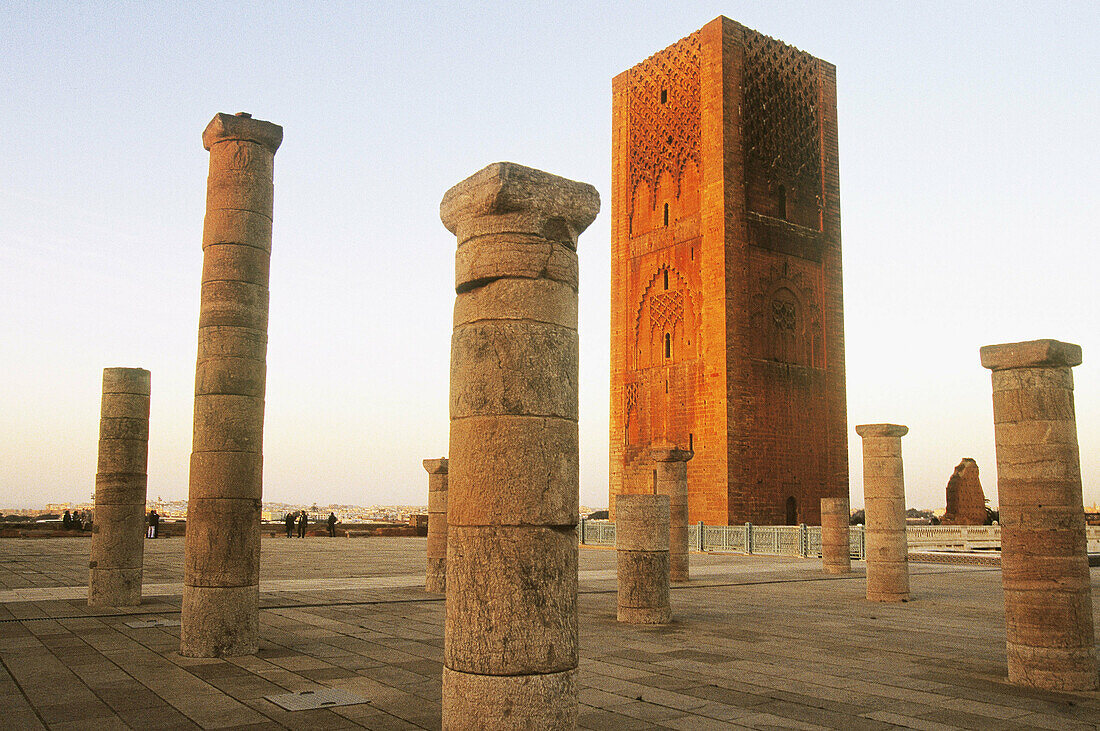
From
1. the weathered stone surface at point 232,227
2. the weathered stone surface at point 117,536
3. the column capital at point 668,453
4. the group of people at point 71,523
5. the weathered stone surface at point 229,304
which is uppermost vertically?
the weathered stone surface at point 232,227

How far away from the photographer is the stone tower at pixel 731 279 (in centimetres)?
2869

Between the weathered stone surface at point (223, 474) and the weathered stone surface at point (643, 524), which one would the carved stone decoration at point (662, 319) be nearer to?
the weathered stone surface at point (643, 524)

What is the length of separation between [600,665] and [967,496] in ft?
93.5

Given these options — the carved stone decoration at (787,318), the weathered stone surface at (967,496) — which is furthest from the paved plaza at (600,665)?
the weathered stone surface at (967,496)

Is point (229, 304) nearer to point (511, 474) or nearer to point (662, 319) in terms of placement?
point (511, 474)

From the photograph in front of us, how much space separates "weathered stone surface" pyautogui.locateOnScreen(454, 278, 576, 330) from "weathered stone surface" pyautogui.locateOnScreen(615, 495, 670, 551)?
233 inches

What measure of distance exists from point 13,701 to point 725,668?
5.01 meters

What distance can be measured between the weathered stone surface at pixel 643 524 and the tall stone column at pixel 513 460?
5.88 metres

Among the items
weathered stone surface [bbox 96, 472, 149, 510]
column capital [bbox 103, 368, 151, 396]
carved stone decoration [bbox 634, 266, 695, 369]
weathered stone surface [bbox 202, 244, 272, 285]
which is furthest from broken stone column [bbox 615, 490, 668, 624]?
carved stone decoration [bbox 634, 266, 695, 369]

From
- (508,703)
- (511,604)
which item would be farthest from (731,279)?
(508,703)

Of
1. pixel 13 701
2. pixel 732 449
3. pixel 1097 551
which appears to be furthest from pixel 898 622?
pixel 732 449

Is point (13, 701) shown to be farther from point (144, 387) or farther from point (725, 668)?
point (144, 387)

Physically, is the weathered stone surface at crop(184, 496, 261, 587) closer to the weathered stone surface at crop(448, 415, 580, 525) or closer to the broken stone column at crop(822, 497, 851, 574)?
the weathered stone surface at crop(448, 415, 580, 525)

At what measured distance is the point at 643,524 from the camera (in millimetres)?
10281
